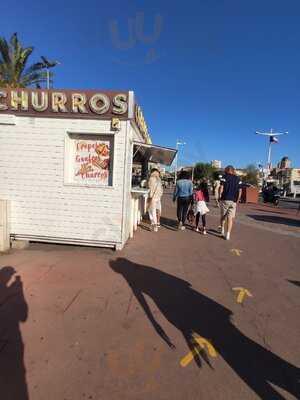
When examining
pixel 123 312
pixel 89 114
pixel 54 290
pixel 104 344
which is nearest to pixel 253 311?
pixel 123 312

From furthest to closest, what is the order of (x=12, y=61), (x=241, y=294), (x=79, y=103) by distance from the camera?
(x=12, y=61)
(x=79, y=103)
(x=241, y=294)

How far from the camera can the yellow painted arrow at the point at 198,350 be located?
8.73ft

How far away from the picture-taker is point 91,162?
20.4ft

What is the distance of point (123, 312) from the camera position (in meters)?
3.51

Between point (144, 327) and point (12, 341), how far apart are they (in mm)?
1383

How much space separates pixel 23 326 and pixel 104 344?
0.97m

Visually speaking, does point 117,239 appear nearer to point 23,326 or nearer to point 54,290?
point 54,290

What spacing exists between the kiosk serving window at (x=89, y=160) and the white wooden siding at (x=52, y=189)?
0.60 feet

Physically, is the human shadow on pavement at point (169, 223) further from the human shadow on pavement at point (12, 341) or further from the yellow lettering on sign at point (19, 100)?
the human shadow on pavement at point (12, 341)

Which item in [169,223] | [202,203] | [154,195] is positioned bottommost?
[169,223]

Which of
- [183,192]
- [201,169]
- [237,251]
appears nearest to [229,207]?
[237,251]

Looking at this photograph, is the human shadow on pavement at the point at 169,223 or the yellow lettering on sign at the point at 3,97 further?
the human shadow on pavement at the point at 169,223

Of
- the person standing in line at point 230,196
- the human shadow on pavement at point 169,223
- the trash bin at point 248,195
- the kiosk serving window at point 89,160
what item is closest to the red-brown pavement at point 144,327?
the kiosk serving window at point 89,160

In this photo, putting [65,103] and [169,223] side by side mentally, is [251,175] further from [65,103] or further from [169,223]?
[65,103]
